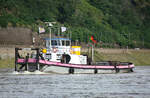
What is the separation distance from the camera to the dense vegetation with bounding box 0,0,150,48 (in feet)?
351

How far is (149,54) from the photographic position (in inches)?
4294

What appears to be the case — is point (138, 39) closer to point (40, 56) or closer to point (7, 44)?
point (7, 44)

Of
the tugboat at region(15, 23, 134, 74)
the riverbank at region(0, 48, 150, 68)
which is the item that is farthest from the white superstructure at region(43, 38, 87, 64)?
the riverbank at region(0, 48, 150, 68)

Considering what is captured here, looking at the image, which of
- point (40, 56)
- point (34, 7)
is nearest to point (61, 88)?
point (40, 56)

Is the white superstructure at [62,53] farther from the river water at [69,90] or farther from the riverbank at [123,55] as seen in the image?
the riverbank at [123,55]

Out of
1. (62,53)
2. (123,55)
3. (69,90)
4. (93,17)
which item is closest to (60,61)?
(62,53)

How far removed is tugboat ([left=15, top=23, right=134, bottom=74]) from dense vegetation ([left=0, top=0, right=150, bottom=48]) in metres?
39.8

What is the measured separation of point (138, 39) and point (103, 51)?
1328 inches

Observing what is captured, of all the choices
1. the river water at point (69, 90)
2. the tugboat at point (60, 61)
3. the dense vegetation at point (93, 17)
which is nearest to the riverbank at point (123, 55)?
the dense vegetation at point (93, 17)

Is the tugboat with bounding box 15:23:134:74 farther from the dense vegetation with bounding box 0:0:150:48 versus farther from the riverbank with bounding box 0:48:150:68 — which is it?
the dense vegetation with bounding box 0:0:150:48

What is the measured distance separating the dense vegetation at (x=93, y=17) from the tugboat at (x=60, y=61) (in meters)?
39.8

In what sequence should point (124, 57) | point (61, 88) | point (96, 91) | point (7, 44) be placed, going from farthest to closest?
point (124, 57)
point (7, 44)
point (61, 88)
point (96, 91)

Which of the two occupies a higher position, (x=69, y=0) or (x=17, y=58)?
→ (x=69, y=0)

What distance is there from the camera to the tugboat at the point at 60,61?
173ft
